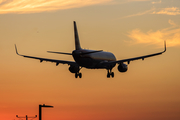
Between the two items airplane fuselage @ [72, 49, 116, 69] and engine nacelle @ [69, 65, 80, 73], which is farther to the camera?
engine nacelle @ [69, 65, 80, 73]

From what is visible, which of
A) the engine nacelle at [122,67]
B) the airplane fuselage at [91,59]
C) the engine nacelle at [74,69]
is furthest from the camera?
the engine nacelle at [122,67]

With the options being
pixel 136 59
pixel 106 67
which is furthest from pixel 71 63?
pixel 136 59

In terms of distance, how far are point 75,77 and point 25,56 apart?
12.0 meters

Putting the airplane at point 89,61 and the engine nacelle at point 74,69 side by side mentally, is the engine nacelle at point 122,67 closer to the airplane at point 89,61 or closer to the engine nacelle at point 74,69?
the airplane at point 89,61

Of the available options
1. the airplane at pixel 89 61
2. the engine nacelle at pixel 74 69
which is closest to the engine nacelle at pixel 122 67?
the airplane at pixel 89 61

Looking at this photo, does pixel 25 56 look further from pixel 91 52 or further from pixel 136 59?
pixel 136 59

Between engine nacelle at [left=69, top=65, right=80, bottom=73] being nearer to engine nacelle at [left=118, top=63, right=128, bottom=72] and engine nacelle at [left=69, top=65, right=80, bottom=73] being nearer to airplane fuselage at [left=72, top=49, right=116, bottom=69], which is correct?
airplane fuselage at [left=72, top=49, right=116, bottom=69]

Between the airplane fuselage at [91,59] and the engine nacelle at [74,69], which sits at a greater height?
the airplane fuselage at [91,59]

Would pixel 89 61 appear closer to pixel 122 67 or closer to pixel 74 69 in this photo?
pixel 74 69

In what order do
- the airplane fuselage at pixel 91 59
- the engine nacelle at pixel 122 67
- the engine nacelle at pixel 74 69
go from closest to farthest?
the airplane fuselage at pixel 91 59, the engine nacelle at pixel 74 69, the engine nacelle at pixel 122 67

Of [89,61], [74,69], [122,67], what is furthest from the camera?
[122,67]

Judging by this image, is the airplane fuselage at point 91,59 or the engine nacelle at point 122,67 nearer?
the airplane fuselage at point 91,59

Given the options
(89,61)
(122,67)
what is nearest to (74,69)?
(89,61)

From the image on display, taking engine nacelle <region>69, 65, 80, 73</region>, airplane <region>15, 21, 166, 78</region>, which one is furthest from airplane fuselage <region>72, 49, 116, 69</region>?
engine nacelle <region>69, 65, 80, 73</region>
